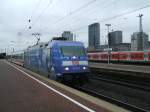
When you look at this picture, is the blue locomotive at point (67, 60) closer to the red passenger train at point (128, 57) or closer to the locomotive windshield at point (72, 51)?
the locomotive windshield at point (72, 51)

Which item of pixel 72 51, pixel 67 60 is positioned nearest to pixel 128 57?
pixel 72 51

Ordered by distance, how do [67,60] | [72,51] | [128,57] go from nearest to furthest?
1. [67,60]
2. [72,51]
3. [128,57]

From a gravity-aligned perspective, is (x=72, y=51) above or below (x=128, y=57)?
above

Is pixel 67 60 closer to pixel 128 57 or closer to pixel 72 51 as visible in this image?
pixel 72 51

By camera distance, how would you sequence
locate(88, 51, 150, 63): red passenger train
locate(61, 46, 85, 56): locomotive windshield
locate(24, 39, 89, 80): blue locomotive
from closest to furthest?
1. locate(24, 39, 89, 80): blue locomotive
2. locate(61, 46, 85, 56): locomotive windshield
3. locate(88, 51, 150, 63): red passenger train

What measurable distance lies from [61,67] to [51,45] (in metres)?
2.68

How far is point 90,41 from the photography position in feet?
291

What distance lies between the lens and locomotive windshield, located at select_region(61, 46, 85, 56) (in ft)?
75.5

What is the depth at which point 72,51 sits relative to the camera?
76.2 feet

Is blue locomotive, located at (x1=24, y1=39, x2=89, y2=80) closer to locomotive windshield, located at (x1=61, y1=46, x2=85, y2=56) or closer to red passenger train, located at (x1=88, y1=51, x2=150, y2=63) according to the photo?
locomotive windshield, located at (x1=61, y1=46, x2=85, y2=56)

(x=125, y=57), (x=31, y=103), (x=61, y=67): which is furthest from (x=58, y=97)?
(x=125, y=57)

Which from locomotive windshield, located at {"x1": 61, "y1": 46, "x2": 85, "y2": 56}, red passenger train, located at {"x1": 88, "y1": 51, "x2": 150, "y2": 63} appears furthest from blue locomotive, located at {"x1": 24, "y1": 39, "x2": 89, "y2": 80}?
red passenger train, located at {"x1": 88, "y1": 51, "x2": 150, "y2": 63}

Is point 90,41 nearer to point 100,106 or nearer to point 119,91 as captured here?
point 119,91

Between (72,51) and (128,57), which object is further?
(128,57)
